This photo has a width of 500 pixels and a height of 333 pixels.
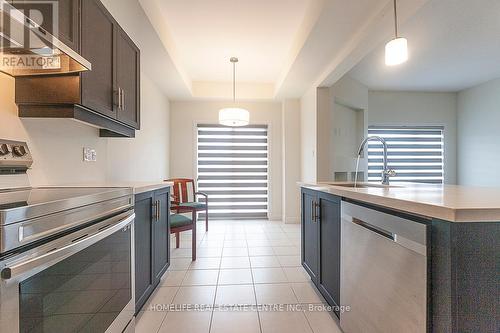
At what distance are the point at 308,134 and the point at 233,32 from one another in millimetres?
2123

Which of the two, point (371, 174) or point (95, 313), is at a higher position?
point (371, 174)

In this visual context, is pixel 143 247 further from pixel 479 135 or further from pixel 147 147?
pixel 479 135

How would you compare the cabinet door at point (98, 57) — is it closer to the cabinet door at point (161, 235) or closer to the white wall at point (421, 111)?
the cabinet door at point (161, 235)

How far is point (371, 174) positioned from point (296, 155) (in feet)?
6.58

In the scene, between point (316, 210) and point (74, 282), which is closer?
point (74, 282)

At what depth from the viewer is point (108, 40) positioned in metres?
1.79

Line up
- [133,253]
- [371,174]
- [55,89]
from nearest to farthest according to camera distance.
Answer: [55,89], [133,253], [371,174]

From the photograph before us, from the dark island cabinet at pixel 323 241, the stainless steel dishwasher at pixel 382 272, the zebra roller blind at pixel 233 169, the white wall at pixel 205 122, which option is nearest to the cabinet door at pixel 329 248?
the dark island cabinet at pixel 323 241

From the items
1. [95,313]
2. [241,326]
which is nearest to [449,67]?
[241,326]

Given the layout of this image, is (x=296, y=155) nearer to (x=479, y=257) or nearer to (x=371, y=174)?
(x=371, y=174)

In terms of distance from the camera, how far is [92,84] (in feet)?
5.14

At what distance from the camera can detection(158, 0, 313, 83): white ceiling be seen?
268 cm

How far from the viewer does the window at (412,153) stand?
5.71 metres

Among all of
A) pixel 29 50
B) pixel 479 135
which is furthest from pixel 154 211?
pixel 479 135
